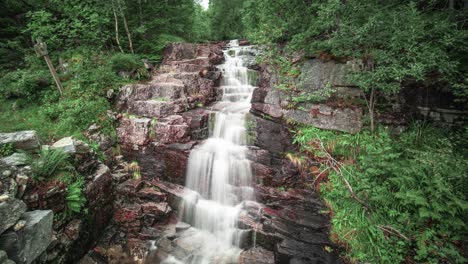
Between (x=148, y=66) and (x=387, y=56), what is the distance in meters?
9.50

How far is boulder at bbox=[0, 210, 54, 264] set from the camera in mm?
2918

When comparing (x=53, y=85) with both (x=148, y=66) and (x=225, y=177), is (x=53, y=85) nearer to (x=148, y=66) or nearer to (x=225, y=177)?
(x=148, y=66)

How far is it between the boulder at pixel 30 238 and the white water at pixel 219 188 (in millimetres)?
2953

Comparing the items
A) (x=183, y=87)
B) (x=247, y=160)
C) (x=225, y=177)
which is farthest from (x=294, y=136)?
(x=183, y=87)

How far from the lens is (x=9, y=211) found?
301cm

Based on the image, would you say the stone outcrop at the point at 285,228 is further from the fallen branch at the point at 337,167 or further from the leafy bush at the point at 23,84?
the leafy bush at the point at 23,84

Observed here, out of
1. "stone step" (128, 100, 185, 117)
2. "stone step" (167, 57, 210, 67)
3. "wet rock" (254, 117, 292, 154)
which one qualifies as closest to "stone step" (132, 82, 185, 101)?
"stone step" (128, 100, 185, 117)

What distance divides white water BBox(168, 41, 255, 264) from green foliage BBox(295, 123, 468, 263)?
94.0 inches

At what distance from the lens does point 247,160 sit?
593 cm

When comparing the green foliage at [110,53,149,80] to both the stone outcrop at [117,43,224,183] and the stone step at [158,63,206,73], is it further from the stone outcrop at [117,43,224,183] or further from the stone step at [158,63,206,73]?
the stone step at [158,63,206,73]

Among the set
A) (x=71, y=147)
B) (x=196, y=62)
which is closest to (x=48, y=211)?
(x=71, y=147)

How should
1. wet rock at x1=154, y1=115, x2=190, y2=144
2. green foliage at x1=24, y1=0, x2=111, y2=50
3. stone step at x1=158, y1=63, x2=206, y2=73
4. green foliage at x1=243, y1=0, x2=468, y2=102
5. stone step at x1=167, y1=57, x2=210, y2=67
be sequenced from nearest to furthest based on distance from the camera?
1. green foliage at x1=243, y1=0, x2=468, y2=102
2. wet rock at x1=154, y1=115, x2=190, y2=144
3. green foliage at x1=24, y1=0, x2=111, y2=50
4. stone step at x1=158, y1=63, x2=206, y2=73
5. stone step at x1=167, y1=57, x2=210, y2=67

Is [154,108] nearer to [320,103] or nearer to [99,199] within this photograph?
[99,199]

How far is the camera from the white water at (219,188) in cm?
518
